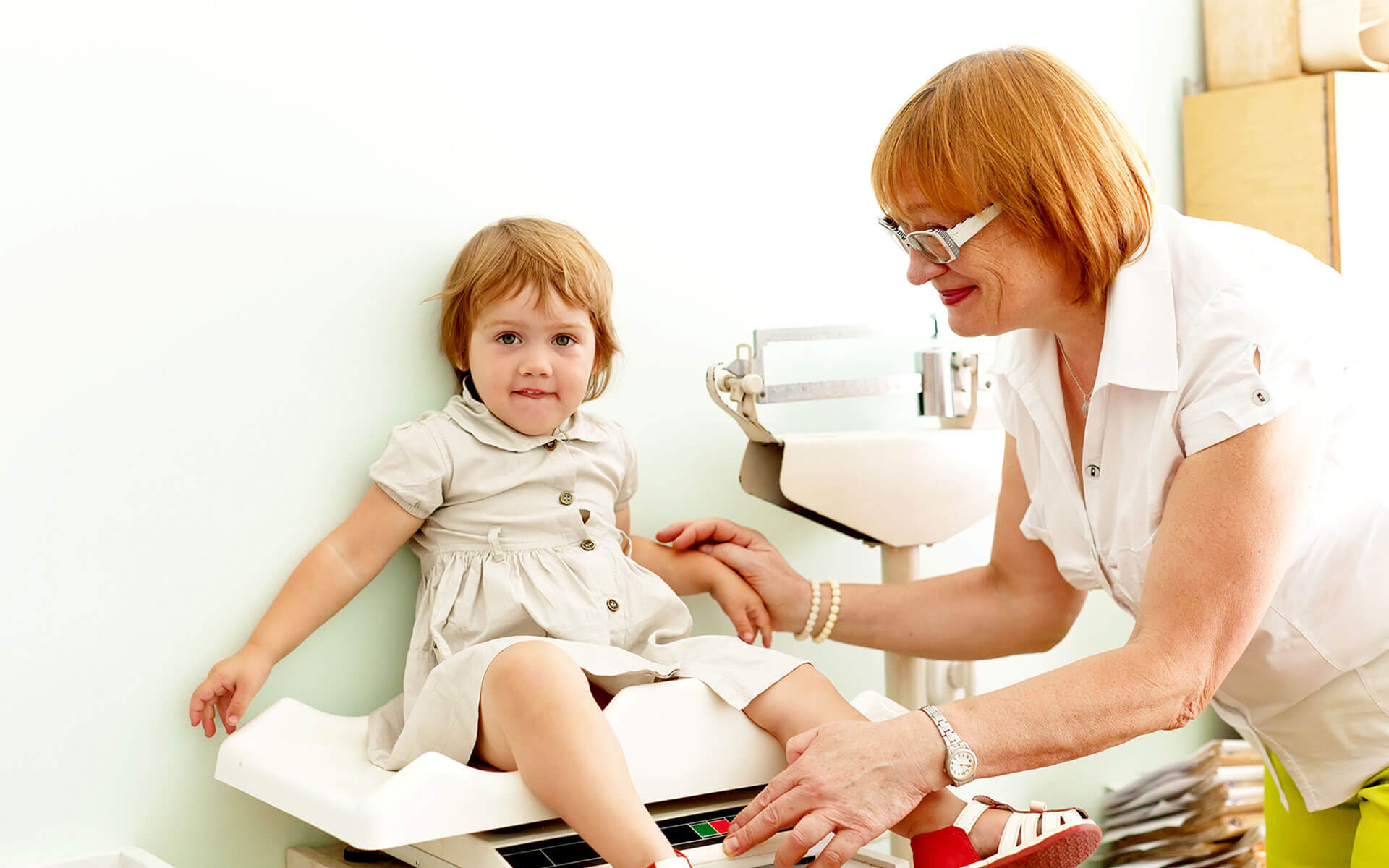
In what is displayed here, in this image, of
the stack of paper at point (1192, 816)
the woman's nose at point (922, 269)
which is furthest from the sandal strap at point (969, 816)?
the stack of paper at point (1192, 816)

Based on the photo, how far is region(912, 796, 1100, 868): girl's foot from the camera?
39.2 inches

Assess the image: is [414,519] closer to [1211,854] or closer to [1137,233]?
[1137,233]

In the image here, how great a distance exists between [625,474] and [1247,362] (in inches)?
27.6

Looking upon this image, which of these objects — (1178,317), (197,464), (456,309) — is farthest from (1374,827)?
(197,464)

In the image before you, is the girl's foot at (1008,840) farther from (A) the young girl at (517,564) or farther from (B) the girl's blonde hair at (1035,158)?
(B) the girl's blonde hair at (1035,158)

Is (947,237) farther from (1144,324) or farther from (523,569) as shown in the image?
(523,569)

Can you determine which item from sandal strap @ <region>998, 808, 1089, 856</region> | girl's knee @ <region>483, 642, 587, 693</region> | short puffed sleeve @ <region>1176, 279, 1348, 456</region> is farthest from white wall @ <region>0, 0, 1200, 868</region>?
short puffed sleeve @ <region>1176, 279, 1348, 456</region>

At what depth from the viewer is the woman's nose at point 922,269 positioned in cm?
116

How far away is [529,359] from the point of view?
127 cm

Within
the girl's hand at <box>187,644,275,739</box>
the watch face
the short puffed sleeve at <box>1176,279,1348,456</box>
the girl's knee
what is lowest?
the watch face

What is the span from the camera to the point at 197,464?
1218 millimetres

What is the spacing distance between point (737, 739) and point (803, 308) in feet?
2.35

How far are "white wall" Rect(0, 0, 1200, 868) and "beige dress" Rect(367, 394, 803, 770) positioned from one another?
9 cm

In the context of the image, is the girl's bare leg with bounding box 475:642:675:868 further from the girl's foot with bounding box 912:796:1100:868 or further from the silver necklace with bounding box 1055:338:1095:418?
the silver necklace with bounding box 1055:338:1095:418
